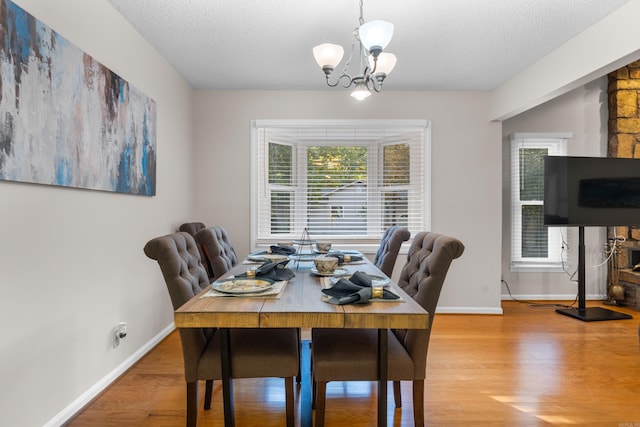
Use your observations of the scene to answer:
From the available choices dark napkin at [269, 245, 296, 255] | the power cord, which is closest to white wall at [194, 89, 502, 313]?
the power cord

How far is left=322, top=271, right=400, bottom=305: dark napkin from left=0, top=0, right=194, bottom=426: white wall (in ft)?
4.55

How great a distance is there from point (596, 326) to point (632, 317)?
63 centimetres

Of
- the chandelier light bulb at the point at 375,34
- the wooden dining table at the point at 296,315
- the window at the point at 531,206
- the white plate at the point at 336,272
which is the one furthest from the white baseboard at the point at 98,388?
the window at the point at 531,206

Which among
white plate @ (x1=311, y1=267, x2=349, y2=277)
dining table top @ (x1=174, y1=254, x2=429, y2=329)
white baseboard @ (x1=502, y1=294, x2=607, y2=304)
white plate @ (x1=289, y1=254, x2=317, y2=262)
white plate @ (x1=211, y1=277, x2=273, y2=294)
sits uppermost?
white plate @ (x1=289, y1=254, x2=317, y2=262)

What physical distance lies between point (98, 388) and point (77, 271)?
0.77 m

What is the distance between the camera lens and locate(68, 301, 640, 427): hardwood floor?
6.55 ft

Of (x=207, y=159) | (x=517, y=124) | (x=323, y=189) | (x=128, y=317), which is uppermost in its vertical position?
(x=517, y=124)

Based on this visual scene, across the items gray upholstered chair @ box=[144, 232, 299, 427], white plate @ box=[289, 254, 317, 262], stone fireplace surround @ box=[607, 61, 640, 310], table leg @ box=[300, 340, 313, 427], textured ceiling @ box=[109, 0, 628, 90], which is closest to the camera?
gray upholstered chair @ box=[144, 232, 299, 427]

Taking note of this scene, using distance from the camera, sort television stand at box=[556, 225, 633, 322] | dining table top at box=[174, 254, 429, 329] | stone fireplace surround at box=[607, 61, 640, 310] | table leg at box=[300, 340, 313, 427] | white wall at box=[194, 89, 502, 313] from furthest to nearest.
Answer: stone fireplace surround at box=[607, 61, 640, 310] → white wall at box=[194, 89, 502, 313] → television stand at box=[556, 225, 633, 322] → table leg at box=[300, 340, 313, 427] → dining table top at box=[174, 254, 429, 329]

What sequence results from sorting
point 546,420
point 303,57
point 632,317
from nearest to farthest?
point 546,420
point 303,57
point 632,317

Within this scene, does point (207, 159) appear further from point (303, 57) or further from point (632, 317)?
point (632, 317)

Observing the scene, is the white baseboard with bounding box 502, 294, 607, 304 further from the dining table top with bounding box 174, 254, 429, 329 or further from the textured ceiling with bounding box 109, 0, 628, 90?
the dining table top with bounding box 174, 254, 429, 329

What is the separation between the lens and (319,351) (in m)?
1.67

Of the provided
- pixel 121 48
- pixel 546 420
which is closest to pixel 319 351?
pixel 546 420
